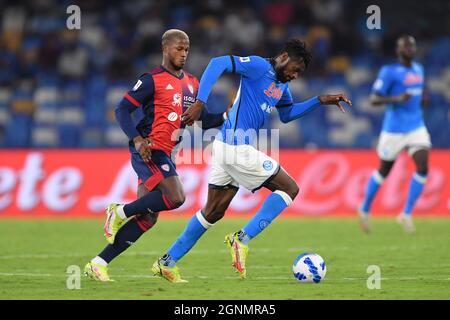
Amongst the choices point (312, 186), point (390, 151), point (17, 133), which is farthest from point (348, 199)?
point (17, 133)

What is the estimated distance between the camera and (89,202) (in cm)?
1636

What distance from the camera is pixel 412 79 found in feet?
46.1

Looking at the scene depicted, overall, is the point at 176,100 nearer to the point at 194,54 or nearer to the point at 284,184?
the point at 284,184

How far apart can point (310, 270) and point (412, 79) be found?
22.1 feet

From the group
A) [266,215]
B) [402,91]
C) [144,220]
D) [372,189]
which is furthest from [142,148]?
[402,91]

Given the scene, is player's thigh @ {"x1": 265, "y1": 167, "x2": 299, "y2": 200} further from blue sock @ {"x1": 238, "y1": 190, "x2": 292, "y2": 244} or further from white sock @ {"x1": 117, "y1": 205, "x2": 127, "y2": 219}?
white sock @ {"x1": 117, "y1": 205, "x2": 127, "y2": 219}

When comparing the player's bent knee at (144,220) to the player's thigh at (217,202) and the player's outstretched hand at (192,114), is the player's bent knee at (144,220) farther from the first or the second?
the player's outstretched hand at (192,114)

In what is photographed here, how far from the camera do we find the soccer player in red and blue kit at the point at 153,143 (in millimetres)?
8059

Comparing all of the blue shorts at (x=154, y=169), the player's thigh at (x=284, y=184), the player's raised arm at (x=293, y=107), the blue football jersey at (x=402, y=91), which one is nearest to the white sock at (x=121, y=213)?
the blue shorts at (x=154, y=169)

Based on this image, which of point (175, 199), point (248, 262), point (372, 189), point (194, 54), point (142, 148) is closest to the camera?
point (142, 148)

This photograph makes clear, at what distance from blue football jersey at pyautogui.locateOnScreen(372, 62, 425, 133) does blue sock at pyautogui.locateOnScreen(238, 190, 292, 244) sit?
19.5 feet

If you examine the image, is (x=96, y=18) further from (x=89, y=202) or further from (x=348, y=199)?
(x=348, y=199)

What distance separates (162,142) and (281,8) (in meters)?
14.8

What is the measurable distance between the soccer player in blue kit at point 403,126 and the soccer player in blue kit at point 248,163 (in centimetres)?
548
